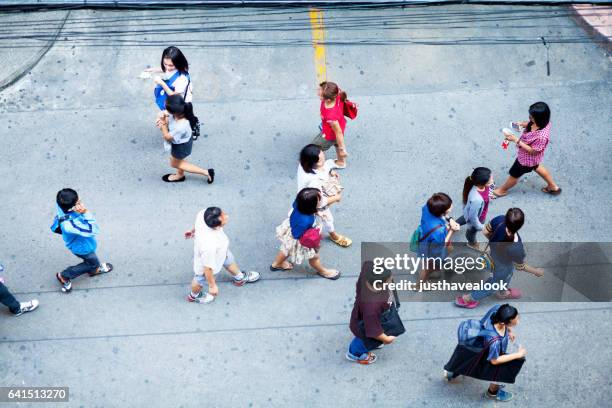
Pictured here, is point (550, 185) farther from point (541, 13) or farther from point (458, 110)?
point (541, 13)

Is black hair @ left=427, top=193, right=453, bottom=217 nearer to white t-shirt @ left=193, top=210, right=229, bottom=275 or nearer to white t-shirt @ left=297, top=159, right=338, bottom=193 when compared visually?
white t-shirt @ left=297, top=159, right=338, bottom=193

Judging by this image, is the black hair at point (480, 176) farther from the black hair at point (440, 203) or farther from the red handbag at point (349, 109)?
the red handbag at point (349, 109)

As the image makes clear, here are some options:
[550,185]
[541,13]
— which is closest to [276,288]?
[550,185]

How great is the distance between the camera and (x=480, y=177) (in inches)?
255

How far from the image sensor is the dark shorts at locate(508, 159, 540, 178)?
7555 millimetres

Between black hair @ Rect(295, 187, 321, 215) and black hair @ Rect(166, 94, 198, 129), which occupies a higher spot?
black hair @ Rect(166, 94, 198, 129)

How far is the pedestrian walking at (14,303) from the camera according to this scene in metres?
6.55

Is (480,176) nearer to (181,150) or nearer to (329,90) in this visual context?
(329,90)

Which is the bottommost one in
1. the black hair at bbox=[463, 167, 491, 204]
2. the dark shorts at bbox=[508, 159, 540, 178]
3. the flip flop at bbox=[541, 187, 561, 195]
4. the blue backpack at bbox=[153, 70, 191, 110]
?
the flip flop at bbox=[541, 187, 561, 195]

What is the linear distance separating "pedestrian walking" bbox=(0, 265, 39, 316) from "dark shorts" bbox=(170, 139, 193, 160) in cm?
208

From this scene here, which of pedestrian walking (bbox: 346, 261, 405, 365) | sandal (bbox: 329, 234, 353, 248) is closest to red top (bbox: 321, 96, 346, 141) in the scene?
sandal (bbox: 329, 234, 353, 248)

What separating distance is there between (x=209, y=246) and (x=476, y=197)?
102 inches

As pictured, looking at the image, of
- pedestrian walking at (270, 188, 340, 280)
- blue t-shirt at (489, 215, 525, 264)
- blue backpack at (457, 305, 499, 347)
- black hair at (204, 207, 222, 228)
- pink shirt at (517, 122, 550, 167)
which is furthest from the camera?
pink shirt at (517, 122, 550, 167)

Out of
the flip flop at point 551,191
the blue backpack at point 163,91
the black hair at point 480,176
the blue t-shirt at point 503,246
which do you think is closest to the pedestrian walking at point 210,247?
the blue backpack at point 163,91
